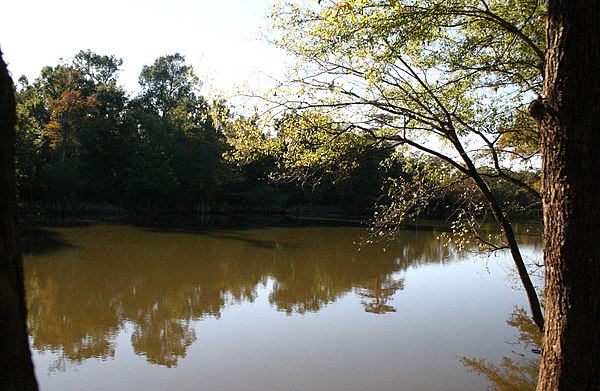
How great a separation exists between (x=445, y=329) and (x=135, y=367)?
597 centimetres

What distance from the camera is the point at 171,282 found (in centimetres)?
1297

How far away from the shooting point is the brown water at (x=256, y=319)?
7176mm

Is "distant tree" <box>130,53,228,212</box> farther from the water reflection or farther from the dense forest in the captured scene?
the water reflection

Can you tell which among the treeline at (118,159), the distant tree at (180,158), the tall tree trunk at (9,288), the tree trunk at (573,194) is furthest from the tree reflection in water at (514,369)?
the distant tree at (180,158)

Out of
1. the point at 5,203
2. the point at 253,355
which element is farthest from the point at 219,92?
the point at 253,355

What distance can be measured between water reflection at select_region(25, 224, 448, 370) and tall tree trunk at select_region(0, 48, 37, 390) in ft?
22.3

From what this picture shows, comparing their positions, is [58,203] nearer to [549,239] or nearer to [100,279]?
[100,279]

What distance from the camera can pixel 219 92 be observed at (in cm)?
516

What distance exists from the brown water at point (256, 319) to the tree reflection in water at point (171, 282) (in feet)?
0.17

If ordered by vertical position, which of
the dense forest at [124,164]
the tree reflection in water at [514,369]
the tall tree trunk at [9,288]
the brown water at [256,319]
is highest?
the dense forest at [124,164]

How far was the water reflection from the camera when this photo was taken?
8.81m

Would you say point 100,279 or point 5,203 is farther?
point 100,279

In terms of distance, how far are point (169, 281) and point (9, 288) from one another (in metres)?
12.3

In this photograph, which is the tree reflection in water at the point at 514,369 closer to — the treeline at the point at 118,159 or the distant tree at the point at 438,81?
the distant tree at the point at 438,81
